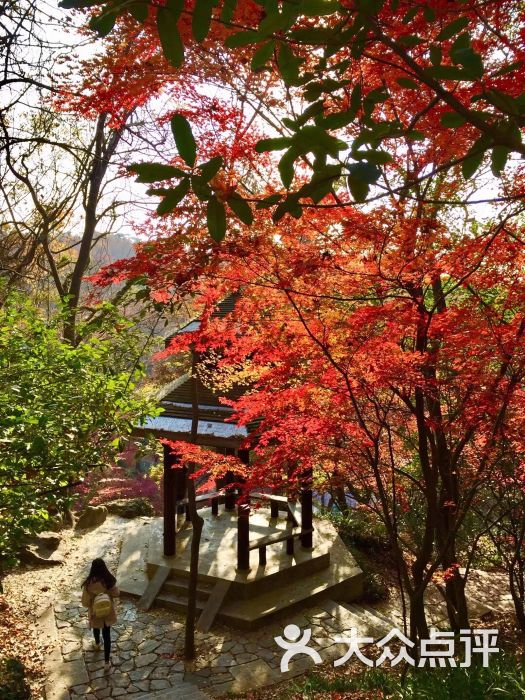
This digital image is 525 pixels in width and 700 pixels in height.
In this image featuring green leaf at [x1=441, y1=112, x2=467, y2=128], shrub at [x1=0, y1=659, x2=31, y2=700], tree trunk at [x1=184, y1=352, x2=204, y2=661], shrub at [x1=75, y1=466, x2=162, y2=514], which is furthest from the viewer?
shrub at [x1=75, y1=466, x2=162, y2=514]

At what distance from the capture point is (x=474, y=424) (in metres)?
5.43

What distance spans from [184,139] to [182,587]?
28.8ft

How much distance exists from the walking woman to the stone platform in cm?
167

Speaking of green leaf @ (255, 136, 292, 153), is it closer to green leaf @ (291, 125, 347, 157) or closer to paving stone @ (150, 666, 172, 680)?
green leaf @ (291, 125, 347, 157)

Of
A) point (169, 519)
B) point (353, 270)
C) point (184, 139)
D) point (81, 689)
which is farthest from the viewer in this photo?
point (169, 519)

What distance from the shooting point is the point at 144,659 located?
23.3 ft

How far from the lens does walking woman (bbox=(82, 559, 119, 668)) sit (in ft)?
22.5

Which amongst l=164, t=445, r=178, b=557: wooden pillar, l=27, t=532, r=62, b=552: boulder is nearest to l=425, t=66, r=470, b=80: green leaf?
l=164, t=445, r=178, b=557: wooden pillar

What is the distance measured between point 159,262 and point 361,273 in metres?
1.66

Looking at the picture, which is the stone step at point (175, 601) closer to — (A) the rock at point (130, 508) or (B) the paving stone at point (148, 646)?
(B) the paving stone at point (148, 646)

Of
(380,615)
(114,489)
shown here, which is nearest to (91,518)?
(114,489)

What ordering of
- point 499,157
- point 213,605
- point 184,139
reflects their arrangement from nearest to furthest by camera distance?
point 184,139 < point 499,157 < point 213,605

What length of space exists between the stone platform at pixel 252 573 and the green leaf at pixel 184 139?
7.94 metres

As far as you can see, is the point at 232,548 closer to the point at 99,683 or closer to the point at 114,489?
the point at 99,683
